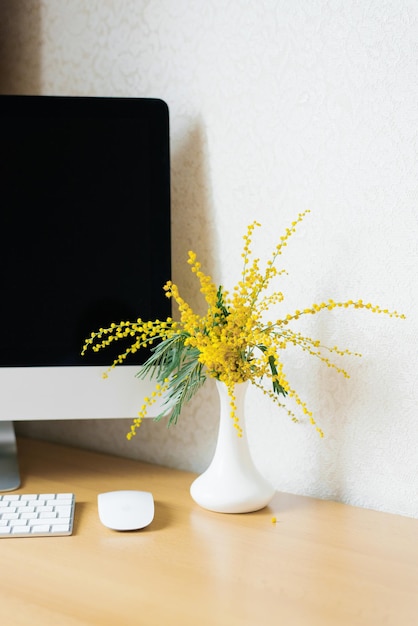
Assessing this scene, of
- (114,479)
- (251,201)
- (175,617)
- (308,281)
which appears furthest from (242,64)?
(175,617)

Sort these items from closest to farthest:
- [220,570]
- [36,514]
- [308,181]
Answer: [220,570]
[36,514]
[308,181]

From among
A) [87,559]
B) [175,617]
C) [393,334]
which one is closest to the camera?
[175,617]

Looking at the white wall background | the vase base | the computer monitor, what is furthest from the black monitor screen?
the vase base

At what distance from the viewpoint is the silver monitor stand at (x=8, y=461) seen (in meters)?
1.01

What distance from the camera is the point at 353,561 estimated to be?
30.1 inches

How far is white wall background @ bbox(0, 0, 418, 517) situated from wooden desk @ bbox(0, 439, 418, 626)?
11 centimetres

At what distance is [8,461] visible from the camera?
1.05 metres

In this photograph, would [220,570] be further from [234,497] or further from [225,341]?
[225,341]

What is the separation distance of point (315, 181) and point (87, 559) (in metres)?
0.57

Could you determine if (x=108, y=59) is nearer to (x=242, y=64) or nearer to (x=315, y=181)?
(x=242, y=64)

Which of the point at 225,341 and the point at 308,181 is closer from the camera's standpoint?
the point at 225,341

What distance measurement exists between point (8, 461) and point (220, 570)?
1.48 feet

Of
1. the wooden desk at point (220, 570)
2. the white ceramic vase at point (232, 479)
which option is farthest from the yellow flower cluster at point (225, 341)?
the wooden desk at point (220, 570)

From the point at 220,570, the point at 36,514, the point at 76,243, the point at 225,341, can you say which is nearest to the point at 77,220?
the point at 76,243
